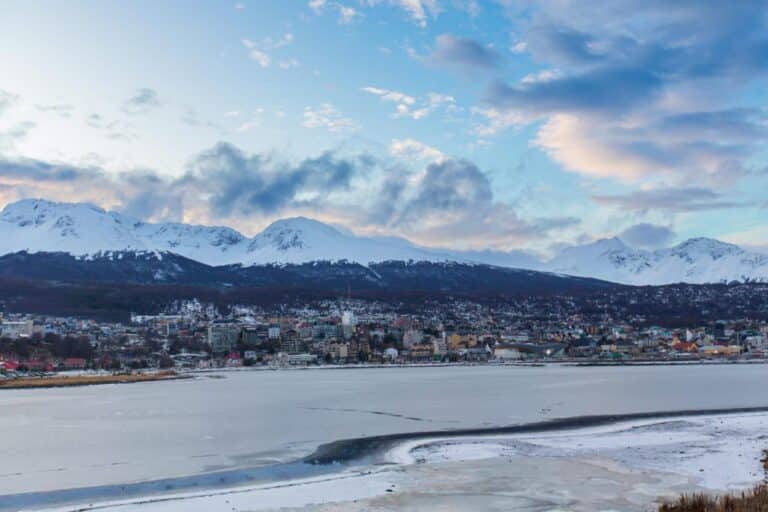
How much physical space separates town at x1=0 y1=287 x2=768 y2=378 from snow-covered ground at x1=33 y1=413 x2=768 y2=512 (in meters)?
65.5

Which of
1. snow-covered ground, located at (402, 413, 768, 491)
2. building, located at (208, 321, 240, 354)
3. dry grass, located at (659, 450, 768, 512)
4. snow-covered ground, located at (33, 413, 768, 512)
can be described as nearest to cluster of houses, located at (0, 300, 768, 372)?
building, located at (208, 321, 240, 354)

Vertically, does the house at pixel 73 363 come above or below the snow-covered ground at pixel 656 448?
below

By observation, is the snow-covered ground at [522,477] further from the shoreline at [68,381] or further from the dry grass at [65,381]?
the dry grass at [65,381]

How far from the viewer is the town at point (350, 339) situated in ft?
307

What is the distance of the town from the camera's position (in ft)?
307

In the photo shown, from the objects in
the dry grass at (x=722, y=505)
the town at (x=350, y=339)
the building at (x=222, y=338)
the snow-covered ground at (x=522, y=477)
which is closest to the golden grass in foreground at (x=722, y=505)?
the dry grass at (x=722, y=505)

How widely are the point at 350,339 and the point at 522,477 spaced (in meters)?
102

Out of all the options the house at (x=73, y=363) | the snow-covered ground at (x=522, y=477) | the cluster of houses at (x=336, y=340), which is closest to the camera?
the snow-covered ground at (x=522, y=477)

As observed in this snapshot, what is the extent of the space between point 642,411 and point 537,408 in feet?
14.0

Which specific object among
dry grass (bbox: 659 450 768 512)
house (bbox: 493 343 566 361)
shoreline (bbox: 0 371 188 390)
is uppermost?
dry grass (bbox: 659 450 768 512)

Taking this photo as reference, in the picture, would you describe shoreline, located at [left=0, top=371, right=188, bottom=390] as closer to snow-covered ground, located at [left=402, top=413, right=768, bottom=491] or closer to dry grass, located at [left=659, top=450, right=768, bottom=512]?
snow-covered ground, located at [left=402, top=413, right=768, bottom=491]

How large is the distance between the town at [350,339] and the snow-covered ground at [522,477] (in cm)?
6553

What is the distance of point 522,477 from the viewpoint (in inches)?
680

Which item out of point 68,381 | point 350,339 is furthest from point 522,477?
point 350,339
